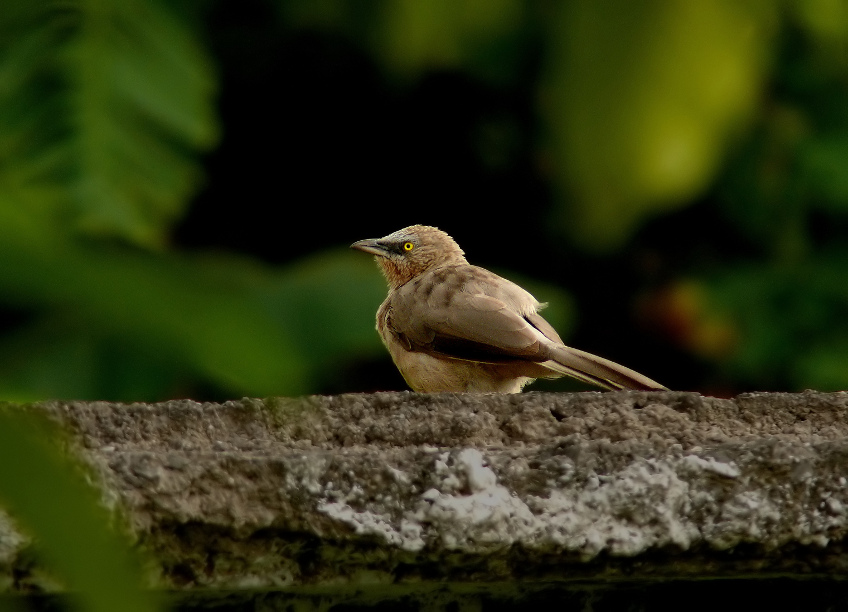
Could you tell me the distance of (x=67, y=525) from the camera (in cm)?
70

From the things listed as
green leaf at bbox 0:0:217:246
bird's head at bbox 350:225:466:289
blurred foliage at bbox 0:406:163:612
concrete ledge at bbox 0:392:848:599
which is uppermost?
bird's head at bbox 350:225:466:289

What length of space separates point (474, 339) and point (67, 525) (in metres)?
3.64

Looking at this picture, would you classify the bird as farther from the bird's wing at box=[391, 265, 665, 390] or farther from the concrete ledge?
the concrete ledge

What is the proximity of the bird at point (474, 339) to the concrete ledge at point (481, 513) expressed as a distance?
1.81 metres

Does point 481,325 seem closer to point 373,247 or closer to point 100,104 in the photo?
point 373,247

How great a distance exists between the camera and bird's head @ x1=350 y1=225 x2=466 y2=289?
18.5ft

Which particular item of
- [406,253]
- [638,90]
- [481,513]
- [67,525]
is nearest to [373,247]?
[406,253]

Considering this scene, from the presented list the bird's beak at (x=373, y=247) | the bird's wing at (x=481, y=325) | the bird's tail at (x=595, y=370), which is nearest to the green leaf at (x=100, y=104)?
the bird's tail at (x=595, y=370)

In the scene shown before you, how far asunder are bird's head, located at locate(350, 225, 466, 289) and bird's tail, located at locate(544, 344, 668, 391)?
1.55 m

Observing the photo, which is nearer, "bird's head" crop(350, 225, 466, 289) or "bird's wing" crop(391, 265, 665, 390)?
"bird's wing" crop(391, 265, 665, 390)

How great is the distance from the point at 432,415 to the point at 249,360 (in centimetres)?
161

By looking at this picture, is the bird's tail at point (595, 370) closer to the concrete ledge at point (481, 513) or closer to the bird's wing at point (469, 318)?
the bird's wing at point (469, 318)

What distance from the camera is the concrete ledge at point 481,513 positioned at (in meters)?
1.78

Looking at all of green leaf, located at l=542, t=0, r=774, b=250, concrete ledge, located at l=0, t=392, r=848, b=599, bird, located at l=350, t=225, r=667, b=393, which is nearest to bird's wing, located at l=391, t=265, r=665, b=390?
bird, located at l=350, t=225, r=667, b=393
